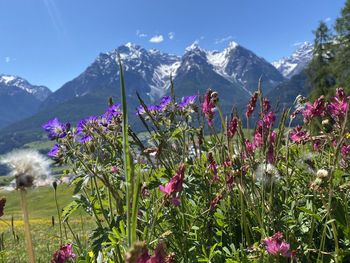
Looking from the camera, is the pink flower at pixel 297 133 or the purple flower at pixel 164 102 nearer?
the purple flower at pixel 164 102

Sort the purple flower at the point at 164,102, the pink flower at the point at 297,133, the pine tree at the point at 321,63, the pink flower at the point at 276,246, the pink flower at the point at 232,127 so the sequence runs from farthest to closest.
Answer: the pine tree at the point at 321,63, the pink flower at the point at 297,133, the purple flower at the point at 164,102, the pink flower at the point at 232,127, the pink flower at the point at 276,246

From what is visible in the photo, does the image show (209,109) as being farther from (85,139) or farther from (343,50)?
(343,50)

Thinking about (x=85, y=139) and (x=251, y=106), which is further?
(x=85, y=139)

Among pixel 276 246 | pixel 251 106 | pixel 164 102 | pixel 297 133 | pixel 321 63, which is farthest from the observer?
pixel 321 63

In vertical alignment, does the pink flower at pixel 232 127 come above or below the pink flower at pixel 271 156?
above

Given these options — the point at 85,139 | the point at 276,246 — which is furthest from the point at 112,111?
the point at 276,246

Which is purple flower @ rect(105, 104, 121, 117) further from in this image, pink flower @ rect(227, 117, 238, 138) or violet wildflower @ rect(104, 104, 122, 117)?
pink flower @ rect(227, 117, 238, 138)

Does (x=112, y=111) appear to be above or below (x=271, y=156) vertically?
above

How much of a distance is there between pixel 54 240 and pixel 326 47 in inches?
2325

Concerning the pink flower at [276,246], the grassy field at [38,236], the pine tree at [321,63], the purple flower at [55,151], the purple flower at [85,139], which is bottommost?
the grassy field at [38,236]

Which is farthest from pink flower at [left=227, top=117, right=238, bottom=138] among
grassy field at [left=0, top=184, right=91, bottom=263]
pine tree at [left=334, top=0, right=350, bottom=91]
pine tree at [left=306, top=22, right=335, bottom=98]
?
pine tree at [left=306, top=22, right=335, bottom=98]

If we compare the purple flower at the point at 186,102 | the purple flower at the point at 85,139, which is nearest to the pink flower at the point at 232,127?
the purple flower at the point at 186,102

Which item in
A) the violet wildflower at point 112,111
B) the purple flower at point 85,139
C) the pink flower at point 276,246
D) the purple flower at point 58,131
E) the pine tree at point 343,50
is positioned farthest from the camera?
the pine tree at point 343,50

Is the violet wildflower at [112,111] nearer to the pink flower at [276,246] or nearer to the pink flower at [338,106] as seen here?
the pink flower at [338,106]
